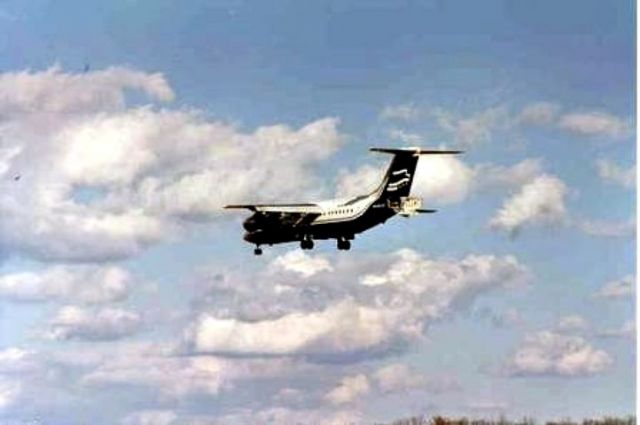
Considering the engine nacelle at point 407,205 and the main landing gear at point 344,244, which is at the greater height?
the engine nacelle at point 407,205

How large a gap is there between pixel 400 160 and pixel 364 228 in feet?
8.12

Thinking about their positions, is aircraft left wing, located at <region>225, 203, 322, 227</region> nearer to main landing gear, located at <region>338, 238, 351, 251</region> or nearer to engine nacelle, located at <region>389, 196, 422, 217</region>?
main landing gear, located at <region>338, 238, 351, 251</region>

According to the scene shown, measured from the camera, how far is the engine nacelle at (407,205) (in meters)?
39.4

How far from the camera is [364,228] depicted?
40.7 m

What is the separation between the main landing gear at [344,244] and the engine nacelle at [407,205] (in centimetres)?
183

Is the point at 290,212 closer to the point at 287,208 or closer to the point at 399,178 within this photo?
the point at 287,208

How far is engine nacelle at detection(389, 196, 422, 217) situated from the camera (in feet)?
129

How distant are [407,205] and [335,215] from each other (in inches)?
101

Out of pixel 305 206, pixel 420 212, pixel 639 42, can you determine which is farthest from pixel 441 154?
pixel 639 42

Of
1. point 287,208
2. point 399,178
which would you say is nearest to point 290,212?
point 287,208

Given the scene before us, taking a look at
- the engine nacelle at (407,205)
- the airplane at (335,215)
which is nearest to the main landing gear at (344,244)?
the airplane at (335,215)

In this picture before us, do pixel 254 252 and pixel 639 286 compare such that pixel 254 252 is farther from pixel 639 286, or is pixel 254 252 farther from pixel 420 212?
pixel 639 286

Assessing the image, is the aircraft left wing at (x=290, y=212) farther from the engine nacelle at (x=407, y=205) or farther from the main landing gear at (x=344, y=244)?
the engine nacelle at (x=407, y=205)

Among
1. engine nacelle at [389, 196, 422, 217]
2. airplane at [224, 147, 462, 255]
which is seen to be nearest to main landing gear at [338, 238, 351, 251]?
airplane at [224, 147, 462, 255]
